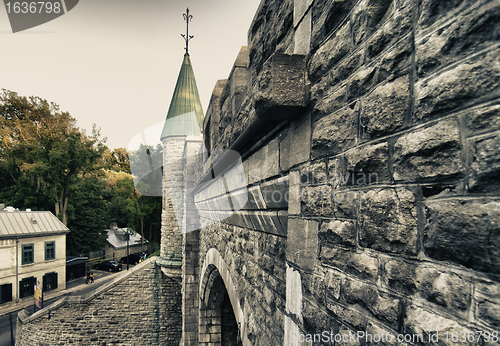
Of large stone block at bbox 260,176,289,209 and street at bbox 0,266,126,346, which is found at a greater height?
large stone block at bbox 260,176,289,209

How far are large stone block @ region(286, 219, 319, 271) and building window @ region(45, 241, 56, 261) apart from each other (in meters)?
21.3

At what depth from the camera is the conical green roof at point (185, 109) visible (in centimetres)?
1221

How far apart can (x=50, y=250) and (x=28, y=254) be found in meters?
1.45

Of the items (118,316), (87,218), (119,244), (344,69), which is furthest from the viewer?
(119,244)

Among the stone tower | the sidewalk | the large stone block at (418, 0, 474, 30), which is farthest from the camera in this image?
the sidewalk

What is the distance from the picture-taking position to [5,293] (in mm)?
15508

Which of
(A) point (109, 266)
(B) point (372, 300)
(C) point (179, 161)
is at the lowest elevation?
(A) point (109, 266)

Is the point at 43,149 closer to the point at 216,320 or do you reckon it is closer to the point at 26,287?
the point at 26,287

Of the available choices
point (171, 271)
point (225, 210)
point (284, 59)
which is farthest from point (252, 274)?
point (171, 271)

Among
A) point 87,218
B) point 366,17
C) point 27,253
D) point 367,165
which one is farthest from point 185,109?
point 87,218

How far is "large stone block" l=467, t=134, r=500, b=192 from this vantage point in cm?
72

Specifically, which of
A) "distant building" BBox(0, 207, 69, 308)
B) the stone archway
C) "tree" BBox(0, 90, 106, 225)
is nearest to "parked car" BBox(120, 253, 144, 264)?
"tree" BBox(0, 90, 106, 225)

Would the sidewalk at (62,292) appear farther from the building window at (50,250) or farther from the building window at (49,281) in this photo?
the building window at (50,250)

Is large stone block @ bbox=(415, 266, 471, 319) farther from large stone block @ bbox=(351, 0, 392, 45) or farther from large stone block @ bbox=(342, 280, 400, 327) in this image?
large stone block @ bbox=(351, 0, 392, 45)
